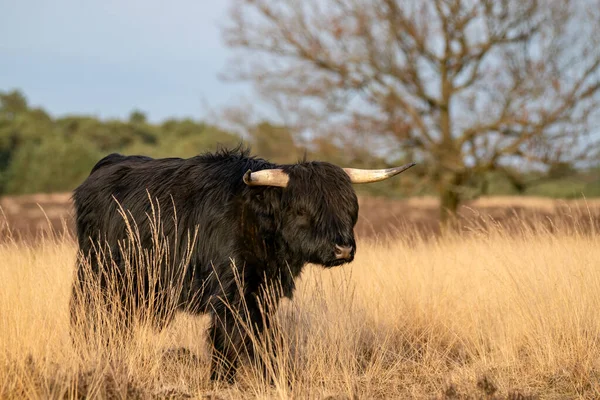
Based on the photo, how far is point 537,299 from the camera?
561 centimetres

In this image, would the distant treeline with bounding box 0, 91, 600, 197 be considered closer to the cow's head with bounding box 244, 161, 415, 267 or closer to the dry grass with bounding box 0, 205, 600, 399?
the cow's head with bounding box 244, 161, 415, 267

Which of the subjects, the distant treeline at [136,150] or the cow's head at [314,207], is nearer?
the cow's head at [314,207]

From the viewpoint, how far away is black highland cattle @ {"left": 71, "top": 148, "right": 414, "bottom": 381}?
189 inches

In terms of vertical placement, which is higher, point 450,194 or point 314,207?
point 314,207

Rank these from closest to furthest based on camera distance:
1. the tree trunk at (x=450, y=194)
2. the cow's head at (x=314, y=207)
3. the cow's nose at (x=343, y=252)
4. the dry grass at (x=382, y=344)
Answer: the dry grass at (x=382, y=344), the cow's nose at (x=343, y=252), the cow's head at (x=314, y=207), the tree trunk at (x=450, y=194)

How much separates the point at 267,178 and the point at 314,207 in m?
0.40

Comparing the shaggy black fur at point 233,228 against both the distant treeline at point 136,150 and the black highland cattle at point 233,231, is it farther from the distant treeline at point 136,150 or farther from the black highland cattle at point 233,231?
the distant treeline at point 136,150

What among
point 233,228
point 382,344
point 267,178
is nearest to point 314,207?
point 267,178

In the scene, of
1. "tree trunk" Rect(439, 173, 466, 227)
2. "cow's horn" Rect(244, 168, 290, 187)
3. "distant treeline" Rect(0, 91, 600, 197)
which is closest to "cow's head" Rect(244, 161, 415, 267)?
"cow's horn" Rect(244, 168, 290, 187)

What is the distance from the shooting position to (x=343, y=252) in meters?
4.58

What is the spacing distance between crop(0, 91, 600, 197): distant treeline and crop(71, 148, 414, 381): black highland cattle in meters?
0.70

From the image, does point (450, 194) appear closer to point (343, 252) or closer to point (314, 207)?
point (314, 207)

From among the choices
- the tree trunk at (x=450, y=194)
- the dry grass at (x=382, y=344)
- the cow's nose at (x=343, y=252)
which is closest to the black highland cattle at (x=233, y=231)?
the cow's nose at (x=343, y=252)

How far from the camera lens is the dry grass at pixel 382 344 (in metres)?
4.17
